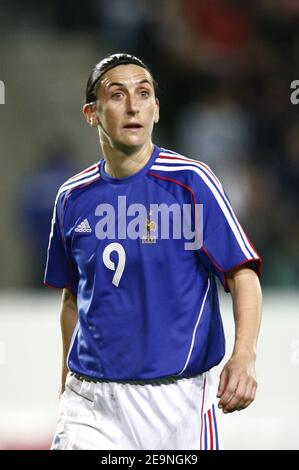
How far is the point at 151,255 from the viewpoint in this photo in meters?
3.13

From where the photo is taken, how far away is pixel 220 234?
309 cm

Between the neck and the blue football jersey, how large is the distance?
0.02 metres

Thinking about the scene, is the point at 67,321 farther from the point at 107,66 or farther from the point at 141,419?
the point at 107,66

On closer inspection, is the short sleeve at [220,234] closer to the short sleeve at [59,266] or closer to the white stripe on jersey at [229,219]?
the white stripe on jersey at [229,219]

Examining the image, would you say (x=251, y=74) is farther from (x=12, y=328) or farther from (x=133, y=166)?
(x=133, y=166)

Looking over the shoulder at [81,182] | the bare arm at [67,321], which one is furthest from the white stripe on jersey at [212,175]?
the bare arm at [67,321]

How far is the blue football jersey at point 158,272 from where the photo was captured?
3092 mm

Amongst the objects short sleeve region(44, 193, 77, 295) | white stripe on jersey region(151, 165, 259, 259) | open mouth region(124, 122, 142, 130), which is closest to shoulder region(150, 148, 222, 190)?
white stripe on jersey region(151, 165, 259, 259)

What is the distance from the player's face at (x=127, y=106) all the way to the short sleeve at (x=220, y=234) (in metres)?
0.26

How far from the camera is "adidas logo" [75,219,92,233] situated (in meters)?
3.23

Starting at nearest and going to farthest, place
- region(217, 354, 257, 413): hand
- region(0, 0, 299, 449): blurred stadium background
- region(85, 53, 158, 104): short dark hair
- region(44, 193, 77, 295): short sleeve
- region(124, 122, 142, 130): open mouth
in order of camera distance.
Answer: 1. region(217, 354, 257, 413): hand
2. region(124, 122, 142, 130): open mouth
3. region(85, 53, 158, 104): short dark hair
4. region(44, 193, 77, 295): short sleeve
5. region(0, 0, 299, 449): blurred stadium background

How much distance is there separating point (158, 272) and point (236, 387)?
0.47 m

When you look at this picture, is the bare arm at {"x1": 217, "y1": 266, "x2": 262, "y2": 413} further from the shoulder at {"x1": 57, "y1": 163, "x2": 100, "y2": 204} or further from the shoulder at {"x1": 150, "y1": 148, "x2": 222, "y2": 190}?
the shoulder at {"x1": 57, "y1": 163, "x2": 100, "y2": 204}

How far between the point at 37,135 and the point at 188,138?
1.21 m
